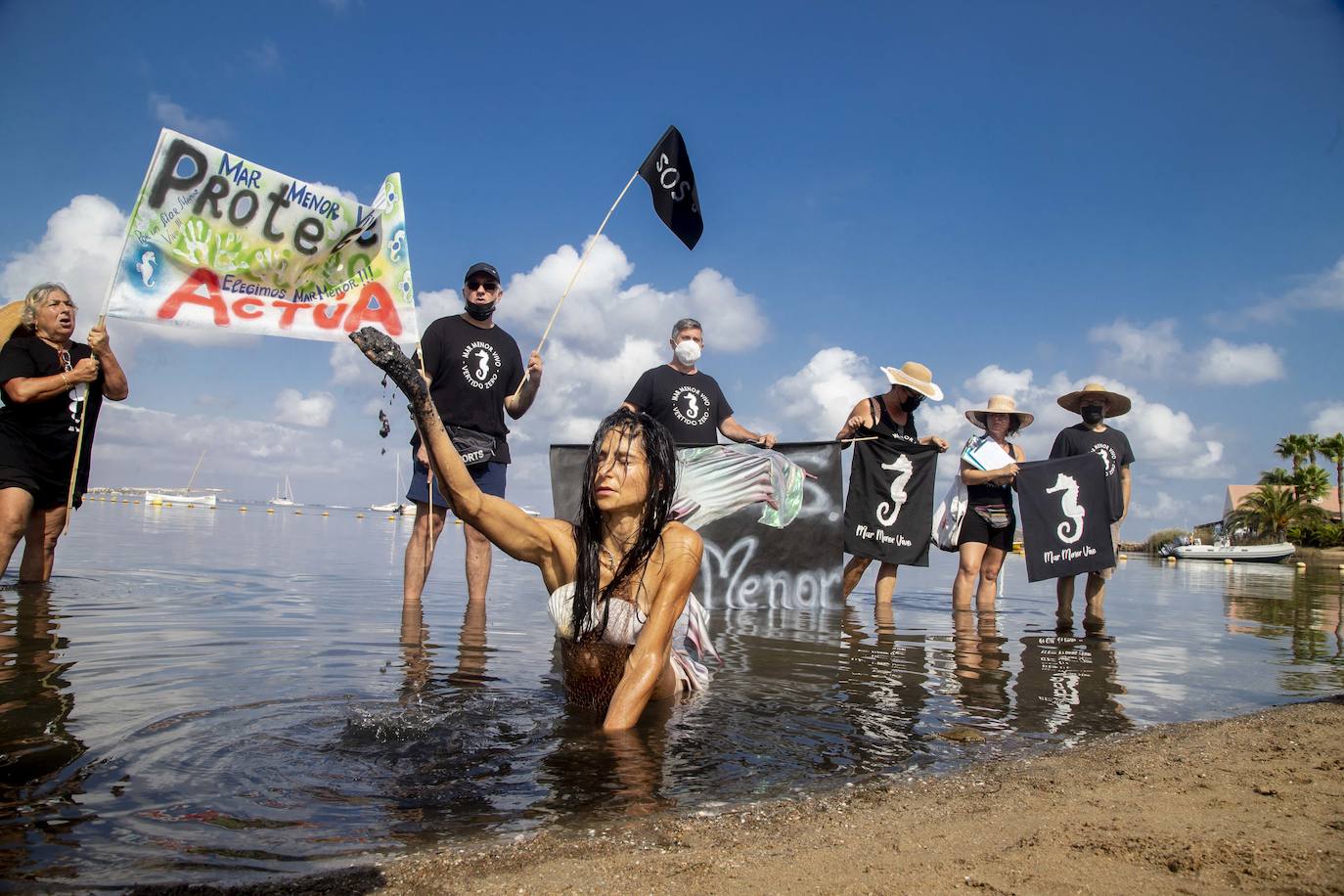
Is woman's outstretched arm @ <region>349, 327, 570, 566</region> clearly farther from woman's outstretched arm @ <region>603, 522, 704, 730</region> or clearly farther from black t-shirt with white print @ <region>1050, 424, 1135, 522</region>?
black t-shirt with white print @ <region>1050, 424, 1135, 522</region>

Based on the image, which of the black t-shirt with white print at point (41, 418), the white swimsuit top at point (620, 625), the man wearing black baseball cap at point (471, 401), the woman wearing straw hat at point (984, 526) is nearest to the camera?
the white swimsuit top at point (620, 625)

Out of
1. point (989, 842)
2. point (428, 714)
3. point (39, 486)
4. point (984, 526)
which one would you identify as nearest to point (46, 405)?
point (39, 486)

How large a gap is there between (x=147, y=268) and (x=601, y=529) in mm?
3959

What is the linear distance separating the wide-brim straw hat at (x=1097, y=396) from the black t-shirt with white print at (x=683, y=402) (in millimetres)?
3638

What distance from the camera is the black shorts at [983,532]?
8.05 metres

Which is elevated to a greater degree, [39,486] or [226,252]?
[226,252]

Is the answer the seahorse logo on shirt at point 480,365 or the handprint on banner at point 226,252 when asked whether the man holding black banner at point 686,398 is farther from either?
the handprint on banner at point 226,252

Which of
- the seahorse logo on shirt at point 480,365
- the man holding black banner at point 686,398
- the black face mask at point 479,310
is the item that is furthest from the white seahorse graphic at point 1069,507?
the black face mask at point 479,310

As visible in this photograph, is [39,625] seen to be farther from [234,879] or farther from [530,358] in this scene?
[234,879]

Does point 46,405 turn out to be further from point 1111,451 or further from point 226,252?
point 1111,451

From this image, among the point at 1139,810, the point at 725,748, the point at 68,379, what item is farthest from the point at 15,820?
the point at 68,379

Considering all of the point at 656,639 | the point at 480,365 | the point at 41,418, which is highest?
the point at 480,365

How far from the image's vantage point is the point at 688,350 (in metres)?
7.32

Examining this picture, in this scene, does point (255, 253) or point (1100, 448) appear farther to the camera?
point (1100, 448)
